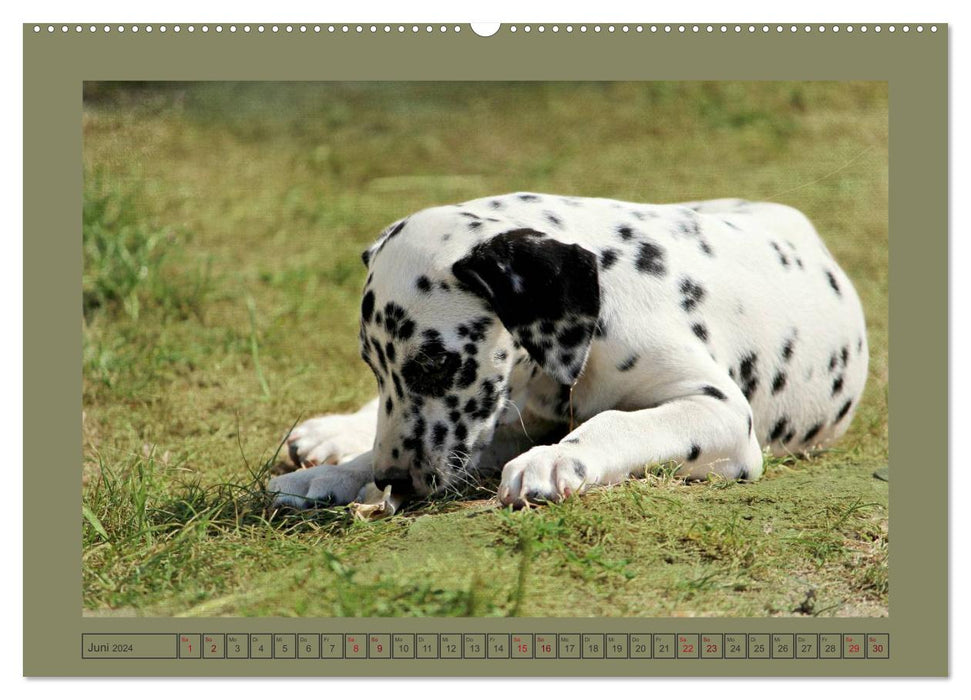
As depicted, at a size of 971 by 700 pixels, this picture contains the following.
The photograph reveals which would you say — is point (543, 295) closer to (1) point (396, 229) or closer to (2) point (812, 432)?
(1) point (396, 229)

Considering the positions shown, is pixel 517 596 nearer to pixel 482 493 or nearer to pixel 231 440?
pixel 482 493

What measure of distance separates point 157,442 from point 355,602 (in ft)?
10.9

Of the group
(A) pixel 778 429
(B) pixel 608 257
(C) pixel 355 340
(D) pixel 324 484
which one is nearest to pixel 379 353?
(D) pixel 324 484

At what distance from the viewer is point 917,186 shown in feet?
16.7

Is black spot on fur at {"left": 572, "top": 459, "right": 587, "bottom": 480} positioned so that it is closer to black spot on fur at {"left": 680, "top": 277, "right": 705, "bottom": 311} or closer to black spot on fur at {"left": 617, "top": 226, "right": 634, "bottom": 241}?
black spot on fur at {"left": 680, "top": 277, "right": 705, "bottom": 311}

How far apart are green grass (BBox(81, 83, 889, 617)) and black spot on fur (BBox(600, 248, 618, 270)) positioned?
1.03 m

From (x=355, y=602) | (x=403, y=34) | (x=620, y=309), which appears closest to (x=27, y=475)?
(x=355, y=602)

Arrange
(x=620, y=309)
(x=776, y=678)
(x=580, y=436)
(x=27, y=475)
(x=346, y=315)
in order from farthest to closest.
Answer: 1. (x=346, y=315)
2. (x=620, y=309)
3. (x=580, y=436)
4. (x=27, y=475)
5. (x=776, y=678)

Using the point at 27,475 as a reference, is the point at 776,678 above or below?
below

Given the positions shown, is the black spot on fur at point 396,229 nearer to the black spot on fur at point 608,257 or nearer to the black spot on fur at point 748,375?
the black spot on fur at point 608,257

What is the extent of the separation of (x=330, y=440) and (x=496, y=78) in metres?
2.61

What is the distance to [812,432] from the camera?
22.6 feet

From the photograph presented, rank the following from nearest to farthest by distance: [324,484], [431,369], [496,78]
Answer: [496,78] → [431,369] → [324,484]

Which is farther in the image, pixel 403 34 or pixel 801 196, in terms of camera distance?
pixel 801 196
